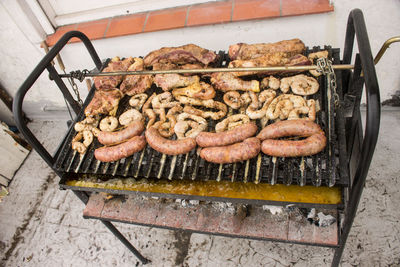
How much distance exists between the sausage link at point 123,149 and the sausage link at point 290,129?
3.25 feet

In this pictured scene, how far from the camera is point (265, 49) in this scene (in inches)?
115

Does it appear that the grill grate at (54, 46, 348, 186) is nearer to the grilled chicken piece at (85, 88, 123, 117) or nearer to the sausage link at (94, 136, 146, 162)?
the sausage link at (94, 136, 146, 162)

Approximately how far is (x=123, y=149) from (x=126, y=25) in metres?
2.29

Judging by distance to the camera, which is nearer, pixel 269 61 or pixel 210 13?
pixel 269 61

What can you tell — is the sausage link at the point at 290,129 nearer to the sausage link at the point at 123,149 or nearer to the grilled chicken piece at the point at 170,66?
the sausage link at the point at 123,149

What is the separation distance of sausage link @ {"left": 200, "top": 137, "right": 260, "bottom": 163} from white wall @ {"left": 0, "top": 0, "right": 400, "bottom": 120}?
6.71ft

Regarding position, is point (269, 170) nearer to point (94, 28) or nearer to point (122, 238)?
point (122, 238)

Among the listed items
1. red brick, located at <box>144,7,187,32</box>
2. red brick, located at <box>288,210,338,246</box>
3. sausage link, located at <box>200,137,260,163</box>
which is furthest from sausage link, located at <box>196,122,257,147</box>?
red brick, located at <box>144,7,187,32</box>

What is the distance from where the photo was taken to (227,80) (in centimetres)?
273

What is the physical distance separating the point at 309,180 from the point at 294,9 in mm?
2199

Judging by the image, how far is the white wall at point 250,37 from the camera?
3312mm

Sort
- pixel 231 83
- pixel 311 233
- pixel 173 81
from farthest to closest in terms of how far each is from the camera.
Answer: pixel 173 81 < pixel 231 83 < pixel 311 233

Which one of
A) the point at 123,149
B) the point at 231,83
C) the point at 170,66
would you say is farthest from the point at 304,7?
the point at 123,149

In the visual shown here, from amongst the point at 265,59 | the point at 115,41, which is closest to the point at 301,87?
the point at 265,59
